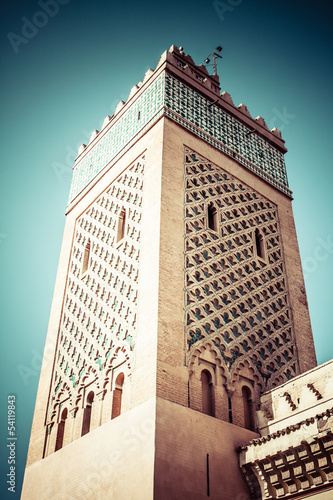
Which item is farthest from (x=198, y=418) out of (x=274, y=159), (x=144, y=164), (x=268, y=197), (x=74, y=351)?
(x=274, y=159)

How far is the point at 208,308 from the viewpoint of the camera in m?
5.41

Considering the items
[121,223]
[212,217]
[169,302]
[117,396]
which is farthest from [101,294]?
[212,217]

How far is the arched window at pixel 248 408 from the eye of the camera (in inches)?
200

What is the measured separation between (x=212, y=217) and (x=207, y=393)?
2.11m

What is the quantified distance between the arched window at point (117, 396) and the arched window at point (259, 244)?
7.76 feet

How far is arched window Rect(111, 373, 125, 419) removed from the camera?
4.87 meters

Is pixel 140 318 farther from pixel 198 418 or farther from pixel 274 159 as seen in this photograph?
pixel 274 159

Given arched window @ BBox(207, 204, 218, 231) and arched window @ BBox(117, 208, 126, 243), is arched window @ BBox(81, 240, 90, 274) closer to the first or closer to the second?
arched window @ BBox(117, 208, 126, 243)

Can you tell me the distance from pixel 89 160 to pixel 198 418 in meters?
4.42

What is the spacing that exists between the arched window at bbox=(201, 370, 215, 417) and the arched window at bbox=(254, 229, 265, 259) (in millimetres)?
1982

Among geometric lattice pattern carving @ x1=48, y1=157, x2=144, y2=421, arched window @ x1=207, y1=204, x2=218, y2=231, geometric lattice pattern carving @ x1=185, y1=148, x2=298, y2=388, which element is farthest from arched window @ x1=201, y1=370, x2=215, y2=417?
arched window @ x1=207, y1=204, x2=218, y2=231

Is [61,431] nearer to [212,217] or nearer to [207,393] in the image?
[207,393]

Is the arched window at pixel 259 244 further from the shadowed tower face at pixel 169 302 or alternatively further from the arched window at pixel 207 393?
the arched window at pixel 207 393

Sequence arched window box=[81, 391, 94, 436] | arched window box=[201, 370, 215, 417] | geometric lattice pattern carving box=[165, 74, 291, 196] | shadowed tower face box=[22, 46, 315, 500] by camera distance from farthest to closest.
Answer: geometric lattice pattern carving box=[165, 74, 291, 196] < arched window box=[81, 391, 94, 436] < arched window box=[201, 370, 215, 417] < shadowed tower face box=[22, 46, 315, 500]
